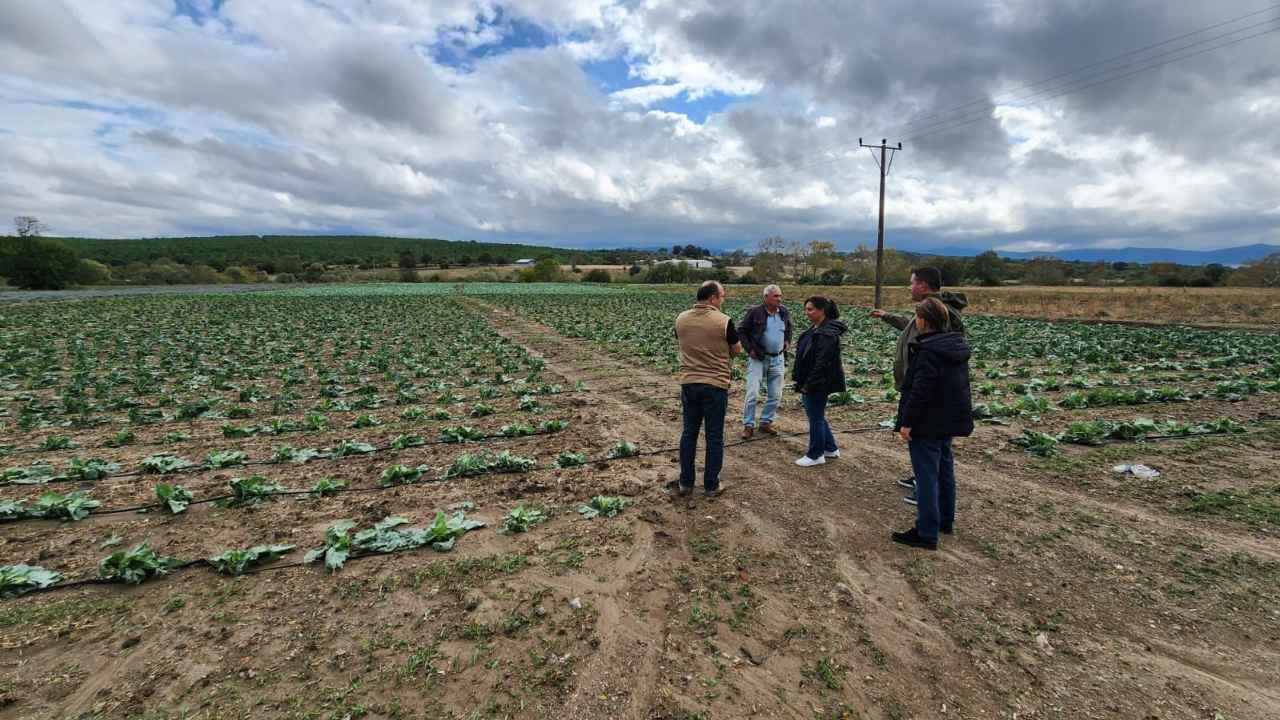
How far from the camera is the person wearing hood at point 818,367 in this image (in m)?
7.05

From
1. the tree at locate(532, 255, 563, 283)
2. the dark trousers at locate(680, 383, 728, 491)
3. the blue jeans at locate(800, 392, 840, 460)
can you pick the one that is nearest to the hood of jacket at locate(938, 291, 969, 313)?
the blue jeans at locate(800, 392, 840, 460)

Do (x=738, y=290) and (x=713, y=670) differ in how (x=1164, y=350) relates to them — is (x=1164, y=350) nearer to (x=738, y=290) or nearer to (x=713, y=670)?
(x=713, y=670)

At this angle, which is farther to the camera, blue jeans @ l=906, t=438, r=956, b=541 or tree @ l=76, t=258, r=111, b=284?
tree @ l=76, t=258, r=111, b=284

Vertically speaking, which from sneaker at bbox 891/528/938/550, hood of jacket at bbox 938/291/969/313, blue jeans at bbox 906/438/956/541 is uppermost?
hood of jacket at bbox 938/291/969/313

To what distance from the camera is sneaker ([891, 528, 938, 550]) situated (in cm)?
530

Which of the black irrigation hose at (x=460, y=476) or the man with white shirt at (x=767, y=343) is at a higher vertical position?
the man with white shirt at (x=767, y=343)

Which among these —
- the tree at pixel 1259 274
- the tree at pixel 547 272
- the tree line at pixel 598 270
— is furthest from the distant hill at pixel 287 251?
the tree at pixel 1259 274

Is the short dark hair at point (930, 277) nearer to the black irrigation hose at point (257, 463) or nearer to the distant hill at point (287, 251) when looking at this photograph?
the black irrigation hose at point (257, 463)

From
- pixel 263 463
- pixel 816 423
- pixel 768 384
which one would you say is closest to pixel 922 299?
pixel 816 423

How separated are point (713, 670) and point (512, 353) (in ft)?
51.9

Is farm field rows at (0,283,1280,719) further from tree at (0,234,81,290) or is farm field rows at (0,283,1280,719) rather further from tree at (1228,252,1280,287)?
tree at (0,234,81,290)

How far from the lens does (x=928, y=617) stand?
14.1ft

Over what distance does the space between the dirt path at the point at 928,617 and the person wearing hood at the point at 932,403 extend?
45 cm

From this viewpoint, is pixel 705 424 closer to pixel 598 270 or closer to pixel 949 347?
pixel 949 347
